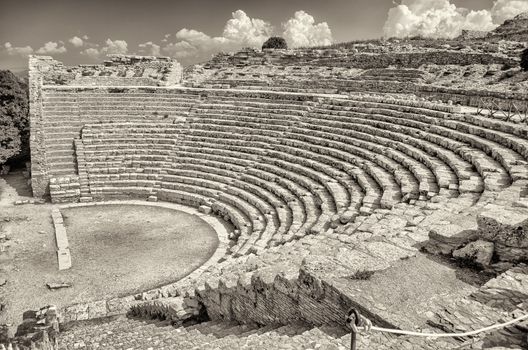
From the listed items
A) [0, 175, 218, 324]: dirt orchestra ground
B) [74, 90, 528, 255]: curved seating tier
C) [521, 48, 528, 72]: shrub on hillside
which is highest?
[521, 48, 528, 72]: shrub on hillside

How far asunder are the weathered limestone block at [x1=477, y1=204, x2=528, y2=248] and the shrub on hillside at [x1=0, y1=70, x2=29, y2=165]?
2134 centimetres

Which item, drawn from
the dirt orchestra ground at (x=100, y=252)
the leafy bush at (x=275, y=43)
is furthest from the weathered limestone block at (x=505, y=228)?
the leafy bush at (x=275, y=43)

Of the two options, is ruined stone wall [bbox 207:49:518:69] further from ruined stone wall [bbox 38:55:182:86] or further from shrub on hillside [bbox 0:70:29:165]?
shrub on hillside [bbox 0:70:29:165]

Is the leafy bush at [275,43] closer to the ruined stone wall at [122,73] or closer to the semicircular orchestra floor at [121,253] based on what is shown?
the ruined stone wall at [122,73]

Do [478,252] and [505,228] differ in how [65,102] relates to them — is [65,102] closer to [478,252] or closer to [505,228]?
[478,252]

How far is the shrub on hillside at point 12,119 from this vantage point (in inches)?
804

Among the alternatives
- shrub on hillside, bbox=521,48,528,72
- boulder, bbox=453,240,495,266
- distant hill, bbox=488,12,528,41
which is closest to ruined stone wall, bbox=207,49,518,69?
shrub on hillside, bbox=521,48,528,72

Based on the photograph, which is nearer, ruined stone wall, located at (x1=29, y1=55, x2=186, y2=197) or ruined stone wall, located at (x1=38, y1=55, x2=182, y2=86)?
Result: ruined stone wall, located at (x1=29, y1=55, x2=186, y2=197)

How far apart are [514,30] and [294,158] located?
38.6 m

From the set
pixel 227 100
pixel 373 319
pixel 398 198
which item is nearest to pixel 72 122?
pixel 227 100

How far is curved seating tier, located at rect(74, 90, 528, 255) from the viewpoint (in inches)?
456

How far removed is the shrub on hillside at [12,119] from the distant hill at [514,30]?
126 feet

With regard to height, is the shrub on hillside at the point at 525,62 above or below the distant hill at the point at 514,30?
below

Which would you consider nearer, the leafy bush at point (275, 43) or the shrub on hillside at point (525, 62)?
the shrub on hillside at point (525, 62)
